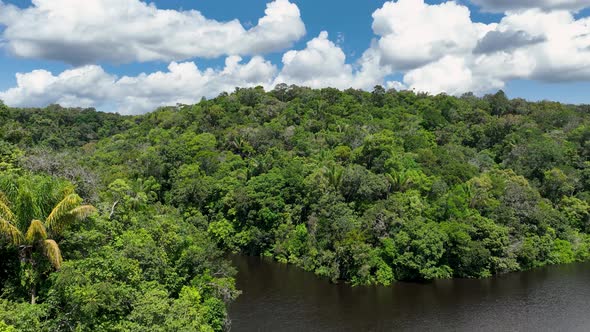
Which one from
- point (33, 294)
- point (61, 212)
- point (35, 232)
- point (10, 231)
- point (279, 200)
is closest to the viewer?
point (10, 231)

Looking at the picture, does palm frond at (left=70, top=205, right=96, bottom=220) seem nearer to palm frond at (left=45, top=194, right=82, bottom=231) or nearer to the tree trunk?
palm frond at (left=45, top=194, right=82, bottom=231)

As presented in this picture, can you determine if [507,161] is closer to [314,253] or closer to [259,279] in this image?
[314,253]

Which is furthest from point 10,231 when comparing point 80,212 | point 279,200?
point 279,200

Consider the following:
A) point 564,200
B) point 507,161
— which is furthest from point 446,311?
point 507,161

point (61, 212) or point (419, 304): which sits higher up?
point (61, 212)

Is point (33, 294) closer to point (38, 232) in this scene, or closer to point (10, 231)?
point (38, 232)

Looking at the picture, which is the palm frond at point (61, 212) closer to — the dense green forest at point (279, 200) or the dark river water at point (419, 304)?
the dense green forest at point (279, 200)

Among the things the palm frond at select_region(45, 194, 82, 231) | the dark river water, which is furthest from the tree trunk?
the dark river water
